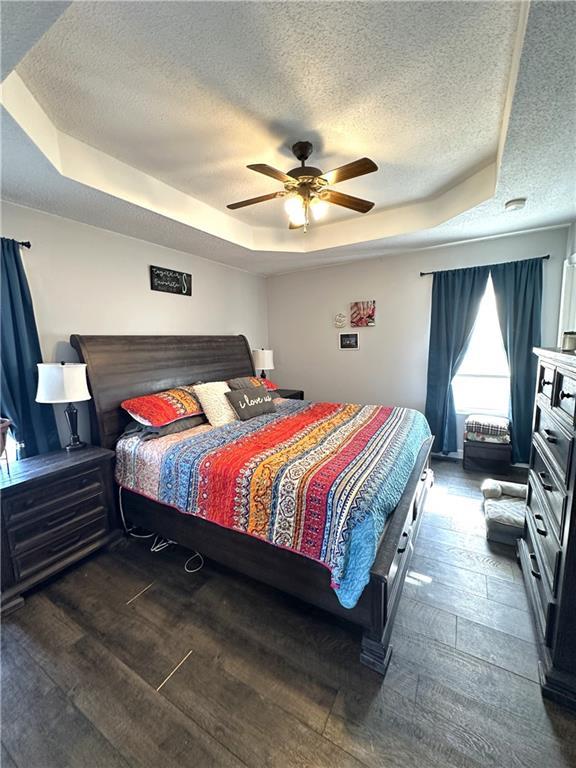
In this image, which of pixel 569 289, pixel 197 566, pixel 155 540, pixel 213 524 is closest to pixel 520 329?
pixel 569 289

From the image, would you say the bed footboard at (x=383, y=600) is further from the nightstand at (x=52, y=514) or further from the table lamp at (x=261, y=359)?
the table lamp at (x=261, y=359)

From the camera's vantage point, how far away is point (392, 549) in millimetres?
1501

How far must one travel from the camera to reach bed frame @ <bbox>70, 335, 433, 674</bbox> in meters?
1.47

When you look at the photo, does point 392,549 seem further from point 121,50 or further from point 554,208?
point 554,208

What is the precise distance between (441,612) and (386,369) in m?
2.95

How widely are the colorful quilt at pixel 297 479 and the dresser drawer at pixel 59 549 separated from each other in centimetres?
36

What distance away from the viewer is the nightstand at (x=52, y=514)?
1.82m

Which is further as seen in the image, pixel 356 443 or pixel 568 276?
pixel 568 276

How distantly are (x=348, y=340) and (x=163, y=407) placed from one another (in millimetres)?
2776

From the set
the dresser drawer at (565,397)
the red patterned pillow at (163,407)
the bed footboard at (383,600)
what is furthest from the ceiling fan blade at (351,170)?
the red patterned pillow at (163,407)

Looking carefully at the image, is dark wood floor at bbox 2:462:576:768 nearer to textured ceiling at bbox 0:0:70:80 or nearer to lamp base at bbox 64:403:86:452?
lamp base at bbox 64:403:86:452

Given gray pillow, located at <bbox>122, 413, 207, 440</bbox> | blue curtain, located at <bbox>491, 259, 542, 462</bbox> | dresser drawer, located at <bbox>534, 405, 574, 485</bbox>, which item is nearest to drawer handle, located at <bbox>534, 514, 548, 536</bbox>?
dresser drawer, located at <bbox>534, 405, 574, 485</bbox>

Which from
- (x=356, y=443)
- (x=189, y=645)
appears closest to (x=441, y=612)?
(x=356, y=443)

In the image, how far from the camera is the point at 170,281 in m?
3.40
